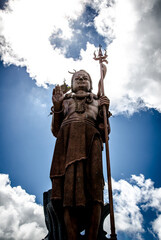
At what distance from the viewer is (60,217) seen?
17.8ft

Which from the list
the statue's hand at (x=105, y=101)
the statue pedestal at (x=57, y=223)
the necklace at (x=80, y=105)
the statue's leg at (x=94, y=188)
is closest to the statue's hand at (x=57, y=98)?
the necklace at (x=80, y=105)

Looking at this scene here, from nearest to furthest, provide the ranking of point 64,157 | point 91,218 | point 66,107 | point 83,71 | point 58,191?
point 91,218 → point 58,191 → point 64,157 → point 66,107 → point 83,71

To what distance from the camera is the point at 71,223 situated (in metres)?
4.89

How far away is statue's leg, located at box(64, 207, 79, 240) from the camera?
4747 millimetres

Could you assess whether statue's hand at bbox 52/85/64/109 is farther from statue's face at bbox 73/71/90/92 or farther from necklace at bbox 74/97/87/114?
statue's face at bbox 73/71/90/92

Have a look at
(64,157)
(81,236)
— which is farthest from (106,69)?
(81,236)

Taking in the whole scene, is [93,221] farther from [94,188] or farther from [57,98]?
[57,98]

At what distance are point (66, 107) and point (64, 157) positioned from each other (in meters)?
1.64

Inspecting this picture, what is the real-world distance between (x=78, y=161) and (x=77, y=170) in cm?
21

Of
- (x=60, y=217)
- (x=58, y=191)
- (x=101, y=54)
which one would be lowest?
(x=60, y=217)

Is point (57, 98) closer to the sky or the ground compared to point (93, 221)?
closer to the sky

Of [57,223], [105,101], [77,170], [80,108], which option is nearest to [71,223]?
[57,223]

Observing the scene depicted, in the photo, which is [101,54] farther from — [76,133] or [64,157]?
[64,157]

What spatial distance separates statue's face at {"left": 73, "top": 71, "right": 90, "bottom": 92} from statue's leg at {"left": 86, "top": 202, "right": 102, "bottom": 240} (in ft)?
11.8
